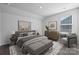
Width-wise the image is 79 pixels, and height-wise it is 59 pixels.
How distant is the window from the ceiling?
25 centimetres

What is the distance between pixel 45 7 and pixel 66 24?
70 cm

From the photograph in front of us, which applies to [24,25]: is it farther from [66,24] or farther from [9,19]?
[66,24]

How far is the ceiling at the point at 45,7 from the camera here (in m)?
1.89

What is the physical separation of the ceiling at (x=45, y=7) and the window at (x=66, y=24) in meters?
0.25

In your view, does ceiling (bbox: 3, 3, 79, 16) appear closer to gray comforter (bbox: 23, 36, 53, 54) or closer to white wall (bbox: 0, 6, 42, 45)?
white wall (bbox: 0, 6, 42, 45)

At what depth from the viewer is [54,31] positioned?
217cm

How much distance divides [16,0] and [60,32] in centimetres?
133

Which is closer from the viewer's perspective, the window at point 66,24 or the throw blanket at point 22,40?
the throw blanket at point 22,40

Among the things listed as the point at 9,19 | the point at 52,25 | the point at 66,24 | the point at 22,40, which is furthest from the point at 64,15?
the point at 9,19

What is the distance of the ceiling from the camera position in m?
1.89

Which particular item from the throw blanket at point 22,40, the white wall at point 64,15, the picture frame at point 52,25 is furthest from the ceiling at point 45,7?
the throw blanket at point 22,40

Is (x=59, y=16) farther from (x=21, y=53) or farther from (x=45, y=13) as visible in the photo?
(x=21, y=53)

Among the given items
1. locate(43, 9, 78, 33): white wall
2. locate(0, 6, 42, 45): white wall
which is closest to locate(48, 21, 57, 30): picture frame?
locate(43, 9, 78, 33): white wall

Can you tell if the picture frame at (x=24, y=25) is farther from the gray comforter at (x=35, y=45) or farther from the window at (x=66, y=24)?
the window at (x=66, y=24)
